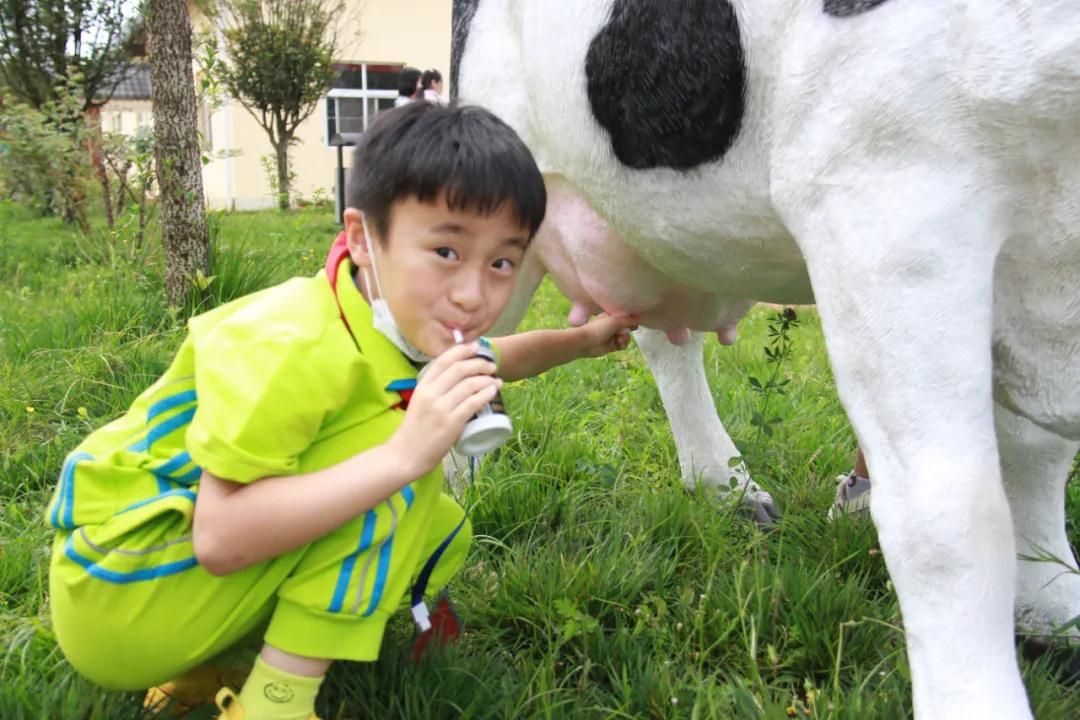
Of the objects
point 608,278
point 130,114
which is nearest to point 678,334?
point 608,278

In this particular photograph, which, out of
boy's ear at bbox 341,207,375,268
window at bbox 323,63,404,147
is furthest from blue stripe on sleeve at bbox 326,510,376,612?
window at bbox 323,63,404,147

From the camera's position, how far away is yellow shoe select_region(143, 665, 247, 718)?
1.36m

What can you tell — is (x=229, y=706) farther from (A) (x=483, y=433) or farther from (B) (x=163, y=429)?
(A) (x=483, y=433)

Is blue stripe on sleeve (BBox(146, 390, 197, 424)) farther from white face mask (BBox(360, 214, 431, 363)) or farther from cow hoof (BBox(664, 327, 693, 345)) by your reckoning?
cow hoof (BBox(664, 327, 693, 345))

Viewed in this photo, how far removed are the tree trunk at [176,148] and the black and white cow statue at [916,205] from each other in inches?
94.0

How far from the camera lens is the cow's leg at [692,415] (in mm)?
2240

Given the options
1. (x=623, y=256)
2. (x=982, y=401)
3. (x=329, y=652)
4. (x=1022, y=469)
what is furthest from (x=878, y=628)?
(x=329, y=652)

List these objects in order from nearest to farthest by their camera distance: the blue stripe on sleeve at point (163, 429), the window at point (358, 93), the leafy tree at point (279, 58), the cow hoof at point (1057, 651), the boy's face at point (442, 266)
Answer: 1. the boy's face at point (442, 266)
2. the blue stripe on sleeve at point (163, 429)
3. the cow hoof at point (1057, 651)
4. the leafy tree at point (279, 58)
5. the window at point (358, 93)

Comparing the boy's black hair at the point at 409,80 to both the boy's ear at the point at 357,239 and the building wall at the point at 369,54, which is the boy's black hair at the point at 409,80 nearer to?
the boy's ear at the point at 357,239

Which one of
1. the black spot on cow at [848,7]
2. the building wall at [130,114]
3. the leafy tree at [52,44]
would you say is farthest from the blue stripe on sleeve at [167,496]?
the building wall at [130,114]

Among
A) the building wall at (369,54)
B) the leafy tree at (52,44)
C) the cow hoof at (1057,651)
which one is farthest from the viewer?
the building wall at (369,54)

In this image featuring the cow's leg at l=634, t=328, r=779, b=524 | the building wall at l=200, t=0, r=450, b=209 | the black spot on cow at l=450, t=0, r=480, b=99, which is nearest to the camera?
the black spot on cow at l=450, t=0, r=480, b=99

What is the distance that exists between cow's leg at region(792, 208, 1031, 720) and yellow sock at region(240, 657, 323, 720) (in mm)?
744

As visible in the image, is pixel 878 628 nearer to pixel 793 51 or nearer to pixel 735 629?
pixel 735 629
